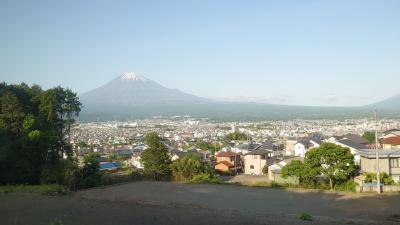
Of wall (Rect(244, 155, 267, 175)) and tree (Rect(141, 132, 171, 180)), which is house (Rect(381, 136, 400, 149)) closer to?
wall (Rect(244, 155, 267, 175))

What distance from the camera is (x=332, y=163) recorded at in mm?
15547

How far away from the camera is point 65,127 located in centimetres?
2078

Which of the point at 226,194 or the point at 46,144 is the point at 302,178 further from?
the point at 46,144

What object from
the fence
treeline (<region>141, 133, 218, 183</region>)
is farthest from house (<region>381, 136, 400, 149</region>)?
treeline (<region>141, 133, 218, 183</region>)

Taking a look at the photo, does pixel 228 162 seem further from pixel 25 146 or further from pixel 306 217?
pixel 306 217

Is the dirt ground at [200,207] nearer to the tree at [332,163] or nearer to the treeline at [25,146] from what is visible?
the tree at [332,163]

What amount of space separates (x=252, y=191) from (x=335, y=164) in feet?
11.6

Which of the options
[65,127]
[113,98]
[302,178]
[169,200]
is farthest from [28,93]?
[113,98]

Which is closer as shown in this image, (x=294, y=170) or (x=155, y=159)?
(x=294, y=170)

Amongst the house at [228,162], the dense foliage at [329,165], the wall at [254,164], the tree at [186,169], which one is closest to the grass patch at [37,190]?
the tree at [186,169]

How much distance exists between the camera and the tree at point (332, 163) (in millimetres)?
15398

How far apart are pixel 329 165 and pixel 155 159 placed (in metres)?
7.89

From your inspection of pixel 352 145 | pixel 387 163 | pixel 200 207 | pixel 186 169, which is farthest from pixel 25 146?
pixel 352 145

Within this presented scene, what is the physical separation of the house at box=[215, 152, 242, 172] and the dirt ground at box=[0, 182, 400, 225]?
1209 centimetres
